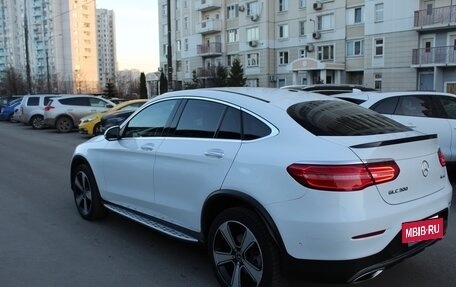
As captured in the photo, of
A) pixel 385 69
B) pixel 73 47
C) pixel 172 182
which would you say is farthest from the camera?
pixel 73 47

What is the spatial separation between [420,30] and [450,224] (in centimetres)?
3428

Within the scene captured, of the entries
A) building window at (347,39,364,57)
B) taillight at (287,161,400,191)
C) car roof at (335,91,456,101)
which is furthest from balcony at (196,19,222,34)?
taillight at (287,161,400,191)

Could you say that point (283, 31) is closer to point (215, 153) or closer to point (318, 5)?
point (318, 5)

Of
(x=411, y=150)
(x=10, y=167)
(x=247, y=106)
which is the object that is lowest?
(x=10, y=167)

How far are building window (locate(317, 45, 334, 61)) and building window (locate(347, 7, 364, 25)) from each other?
3.01 m

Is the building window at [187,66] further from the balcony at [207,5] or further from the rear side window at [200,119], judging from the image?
the rear side window at [200,119]

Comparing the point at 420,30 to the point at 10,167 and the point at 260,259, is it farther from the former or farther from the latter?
the point at 260,259

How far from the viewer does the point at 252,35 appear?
5184cm

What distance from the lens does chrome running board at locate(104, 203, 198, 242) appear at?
14.2ft

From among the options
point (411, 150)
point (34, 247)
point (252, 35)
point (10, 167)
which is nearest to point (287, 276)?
point (411, 150)

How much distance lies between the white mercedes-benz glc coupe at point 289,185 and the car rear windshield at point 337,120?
1cm

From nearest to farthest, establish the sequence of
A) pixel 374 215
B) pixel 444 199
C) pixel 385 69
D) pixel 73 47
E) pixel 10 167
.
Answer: pixel 374 215
pixel 444 199
pixel 10 167
pixel 385 69
pixel 73 47

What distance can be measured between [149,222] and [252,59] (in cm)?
4842

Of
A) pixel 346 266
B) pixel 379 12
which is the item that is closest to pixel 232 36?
pixel 379 12
